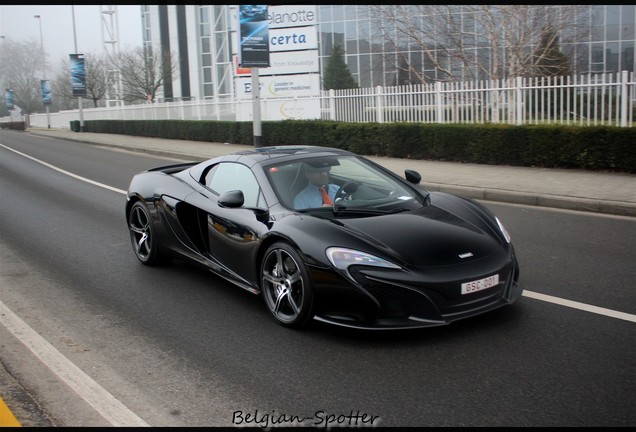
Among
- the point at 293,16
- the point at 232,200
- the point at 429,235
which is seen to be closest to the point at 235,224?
the point at 232,200

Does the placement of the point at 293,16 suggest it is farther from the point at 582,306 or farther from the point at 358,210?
the point at 582,306

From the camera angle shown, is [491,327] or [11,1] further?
[11,1]

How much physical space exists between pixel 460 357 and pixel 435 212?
1481 mm

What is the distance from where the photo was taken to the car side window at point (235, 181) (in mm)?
5637

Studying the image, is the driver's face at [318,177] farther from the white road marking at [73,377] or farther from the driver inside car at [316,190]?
the white road marking at [73,377]

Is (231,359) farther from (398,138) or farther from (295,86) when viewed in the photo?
(295,86)

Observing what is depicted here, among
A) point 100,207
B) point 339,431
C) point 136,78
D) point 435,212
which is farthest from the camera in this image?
point 136,78

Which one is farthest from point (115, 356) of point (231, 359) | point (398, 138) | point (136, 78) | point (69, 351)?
point (136, 78)

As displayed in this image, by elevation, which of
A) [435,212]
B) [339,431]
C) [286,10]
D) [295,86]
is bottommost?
[339,431]

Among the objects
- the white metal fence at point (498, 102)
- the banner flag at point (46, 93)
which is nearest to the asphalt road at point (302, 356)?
the white metal fence at point (498, 102)

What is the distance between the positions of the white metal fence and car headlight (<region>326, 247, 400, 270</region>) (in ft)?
34.8

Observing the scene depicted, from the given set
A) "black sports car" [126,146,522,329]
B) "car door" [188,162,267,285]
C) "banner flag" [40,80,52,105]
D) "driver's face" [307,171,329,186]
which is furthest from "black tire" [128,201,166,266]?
"banner flag" [40,80,52,105]

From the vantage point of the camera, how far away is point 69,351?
4.82 meters

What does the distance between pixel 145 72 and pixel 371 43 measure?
80.7 feet
